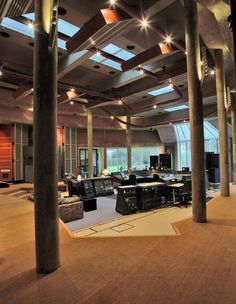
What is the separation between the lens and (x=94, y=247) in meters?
3.27

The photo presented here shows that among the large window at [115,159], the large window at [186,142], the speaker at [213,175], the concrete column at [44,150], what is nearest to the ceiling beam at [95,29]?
the concrete column at [44,150]

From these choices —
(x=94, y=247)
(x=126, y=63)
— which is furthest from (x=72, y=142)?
(x=94, y=247)

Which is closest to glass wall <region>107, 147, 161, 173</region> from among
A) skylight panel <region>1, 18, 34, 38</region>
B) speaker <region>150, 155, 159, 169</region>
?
speaker <region>150, 155, 159, 169</region>

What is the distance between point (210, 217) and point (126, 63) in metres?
5.07

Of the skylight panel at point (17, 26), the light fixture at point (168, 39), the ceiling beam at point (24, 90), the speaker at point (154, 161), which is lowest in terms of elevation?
the speaker at point (154, 161)

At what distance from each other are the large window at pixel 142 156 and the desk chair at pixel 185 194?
933cm

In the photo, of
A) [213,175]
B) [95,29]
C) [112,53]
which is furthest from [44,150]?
[213,175]

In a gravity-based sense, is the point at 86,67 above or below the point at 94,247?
above

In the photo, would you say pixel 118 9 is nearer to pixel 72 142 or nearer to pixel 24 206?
pixel 24 206

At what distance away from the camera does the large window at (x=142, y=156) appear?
18.0 m

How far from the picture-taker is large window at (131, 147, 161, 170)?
1800 centimetres

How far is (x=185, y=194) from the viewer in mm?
8297

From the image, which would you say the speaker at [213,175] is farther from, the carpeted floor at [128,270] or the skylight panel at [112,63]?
the carpeted floor at [128,270]

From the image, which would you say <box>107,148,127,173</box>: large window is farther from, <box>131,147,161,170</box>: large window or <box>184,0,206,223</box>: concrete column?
<box>184,0,206,223</box>: concrete column
